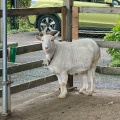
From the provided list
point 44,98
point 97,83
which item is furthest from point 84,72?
point 97,83

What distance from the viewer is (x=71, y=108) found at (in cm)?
629

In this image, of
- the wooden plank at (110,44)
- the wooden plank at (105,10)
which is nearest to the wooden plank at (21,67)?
the wooden plank at (110,44)

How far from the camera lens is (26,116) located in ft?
19.5

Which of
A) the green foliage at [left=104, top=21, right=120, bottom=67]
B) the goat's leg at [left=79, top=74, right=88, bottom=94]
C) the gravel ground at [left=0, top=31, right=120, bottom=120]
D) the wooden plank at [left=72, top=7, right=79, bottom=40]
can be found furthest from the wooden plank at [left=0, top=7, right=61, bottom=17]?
the green foliage at [left=104, top=21, right=120, bottom=67]

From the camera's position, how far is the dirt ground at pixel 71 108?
5.89 m

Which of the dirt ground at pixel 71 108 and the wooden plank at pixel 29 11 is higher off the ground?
the wooden plank at pixel 29 11

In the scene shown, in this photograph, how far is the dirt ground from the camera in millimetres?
5887

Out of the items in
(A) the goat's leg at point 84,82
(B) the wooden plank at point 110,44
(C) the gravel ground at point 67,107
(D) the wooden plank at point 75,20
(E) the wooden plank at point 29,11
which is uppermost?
(E) the wooden plank at point 29,11

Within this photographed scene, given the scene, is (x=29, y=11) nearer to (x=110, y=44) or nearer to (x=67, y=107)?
(x=110, y=44)

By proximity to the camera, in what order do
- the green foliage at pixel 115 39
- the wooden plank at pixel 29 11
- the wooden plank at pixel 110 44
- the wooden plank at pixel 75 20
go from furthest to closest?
1. the green foliage at pixel 115 39
2. the wooden plank at pixel 75 20
3. the wooden plank at pixel 110 44
4. the wooden plank at pixel 29 11

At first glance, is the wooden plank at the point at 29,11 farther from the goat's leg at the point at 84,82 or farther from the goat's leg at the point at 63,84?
the goat's leg at the point at 84,82

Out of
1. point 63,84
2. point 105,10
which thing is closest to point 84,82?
point 63,84

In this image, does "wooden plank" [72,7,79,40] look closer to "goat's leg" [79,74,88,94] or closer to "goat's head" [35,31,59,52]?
"goat's leg" [79,74,88,94]

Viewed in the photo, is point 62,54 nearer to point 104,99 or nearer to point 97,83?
point 104,99
